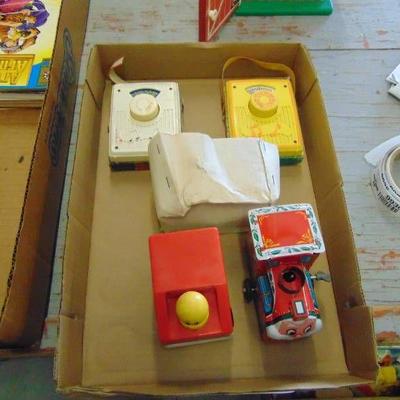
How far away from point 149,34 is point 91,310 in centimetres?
50

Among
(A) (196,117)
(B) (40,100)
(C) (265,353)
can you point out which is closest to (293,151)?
(A) (196,117)

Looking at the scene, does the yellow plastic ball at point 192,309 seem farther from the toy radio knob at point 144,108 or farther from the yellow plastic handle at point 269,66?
the yellow plastic handle at point 269,66

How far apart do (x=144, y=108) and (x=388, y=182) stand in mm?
364

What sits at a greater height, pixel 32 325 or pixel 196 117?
pixel 196 117

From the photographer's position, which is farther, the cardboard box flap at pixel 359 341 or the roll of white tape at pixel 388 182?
the roll of white tape at pixel 388 182

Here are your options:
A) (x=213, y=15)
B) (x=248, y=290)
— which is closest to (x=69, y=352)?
(x=248, y=290)

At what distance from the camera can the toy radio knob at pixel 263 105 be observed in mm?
631

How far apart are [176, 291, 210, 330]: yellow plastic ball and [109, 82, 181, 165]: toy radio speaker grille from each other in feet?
0.79

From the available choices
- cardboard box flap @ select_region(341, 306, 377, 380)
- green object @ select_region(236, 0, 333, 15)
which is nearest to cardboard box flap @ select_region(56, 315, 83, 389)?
cardboard box flap @ select_region(341, 306, 377, 380)

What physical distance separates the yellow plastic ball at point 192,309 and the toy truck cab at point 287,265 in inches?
3.2

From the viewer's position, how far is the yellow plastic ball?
1.47 ft

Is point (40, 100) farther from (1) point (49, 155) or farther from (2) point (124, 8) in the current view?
(2) point (124, 8)

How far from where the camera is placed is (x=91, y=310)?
55 centimetres

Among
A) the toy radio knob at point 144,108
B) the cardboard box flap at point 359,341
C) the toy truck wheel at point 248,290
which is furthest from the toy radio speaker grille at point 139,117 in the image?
the cardboard box flap at point 359,341
